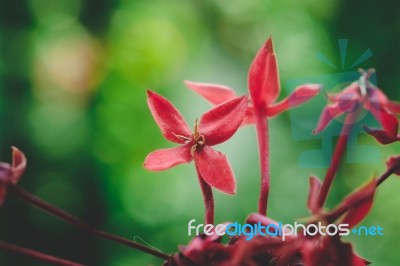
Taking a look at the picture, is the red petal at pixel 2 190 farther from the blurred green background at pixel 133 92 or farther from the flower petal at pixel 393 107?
the blurred green background at pixel 133 92

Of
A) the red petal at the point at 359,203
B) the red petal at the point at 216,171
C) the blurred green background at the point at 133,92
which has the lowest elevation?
the blurred green background at the point at 133,92

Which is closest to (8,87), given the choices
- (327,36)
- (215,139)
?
(327,36)

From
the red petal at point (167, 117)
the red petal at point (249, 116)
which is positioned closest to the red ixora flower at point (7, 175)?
the red petal at point (167, 117)

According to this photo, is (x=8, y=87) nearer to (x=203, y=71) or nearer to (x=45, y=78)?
(x=45, y=78)

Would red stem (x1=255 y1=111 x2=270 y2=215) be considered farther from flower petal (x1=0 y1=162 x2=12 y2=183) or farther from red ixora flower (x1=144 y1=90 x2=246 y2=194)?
flower petal (x1=0 y1=162 x2=12 y2=183)

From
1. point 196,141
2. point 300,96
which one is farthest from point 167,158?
point 300,96

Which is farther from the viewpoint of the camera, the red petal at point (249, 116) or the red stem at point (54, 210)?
the red petal at point (249, 116)
